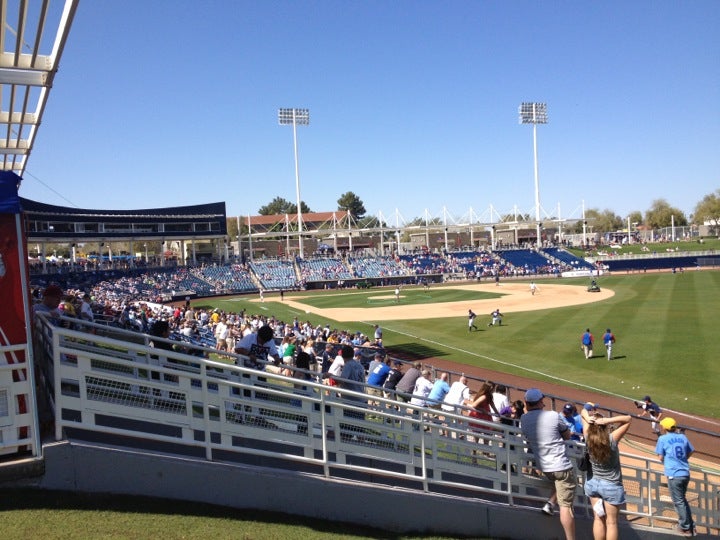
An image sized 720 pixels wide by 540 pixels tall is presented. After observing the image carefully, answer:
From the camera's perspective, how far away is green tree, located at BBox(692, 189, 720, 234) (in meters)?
131

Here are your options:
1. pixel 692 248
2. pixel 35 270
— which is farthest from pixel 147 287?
pixel 692 248

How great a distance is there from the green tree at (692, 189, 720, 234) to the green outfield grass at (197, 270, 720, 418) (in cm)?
10200

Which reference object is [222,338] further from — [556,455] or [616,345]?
[616,345]

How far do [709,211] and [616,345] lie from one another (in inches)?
5178

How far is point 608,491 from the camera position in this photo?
571 cm

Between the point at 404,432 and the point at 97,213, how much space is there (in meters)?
63.6

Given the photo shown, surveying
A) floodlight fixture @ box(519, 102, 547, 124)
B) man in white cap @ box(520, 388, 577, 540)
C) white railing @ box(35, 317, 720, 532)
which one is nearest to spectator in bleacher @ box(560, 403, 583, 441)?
white railing @ box(35, 317, 720, 532)

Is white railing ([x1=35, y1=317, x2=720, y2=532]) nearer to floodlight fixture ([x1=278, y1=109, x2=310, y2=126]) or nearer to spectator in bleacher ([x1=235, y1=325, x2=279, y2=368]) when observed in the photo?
spectator in bleacher ([x1=235, y1=325, x2=279, y2=368])

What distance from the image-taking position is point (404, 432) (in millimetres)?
6277

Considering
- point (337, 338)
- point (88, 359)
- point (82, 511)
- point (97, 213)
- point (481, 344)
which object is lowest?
point (481, 344)

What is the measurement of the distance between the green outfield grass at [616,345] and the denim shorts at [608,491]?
1184 centimetres

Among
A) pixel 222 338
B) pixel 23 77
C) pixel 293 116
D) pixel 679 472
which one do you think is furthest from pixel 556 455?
pixel 293 116

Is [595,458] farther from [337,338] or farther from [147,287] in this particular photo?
[147,287]

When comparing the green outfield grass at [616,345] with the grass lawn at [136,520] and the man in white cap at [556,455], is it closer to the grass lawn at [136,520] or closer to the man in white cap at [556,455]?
the man in white cap at [556,455]
